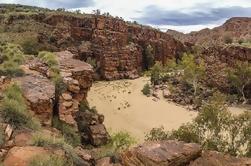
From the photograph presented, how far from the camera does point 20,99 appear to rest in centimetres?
1716

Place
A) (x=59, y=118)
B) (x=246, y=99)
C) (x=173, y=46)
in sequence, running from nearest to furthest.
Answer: (x=59, y=118)
(x=246, y=99)
(x=173, y=46)

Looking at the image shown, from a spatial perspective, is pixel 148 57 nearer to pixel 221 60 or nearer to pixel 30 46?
pixel 221 60

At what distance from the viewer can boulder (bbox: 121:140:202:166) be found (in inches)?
460

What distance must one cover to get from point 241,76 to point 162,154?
34532mm

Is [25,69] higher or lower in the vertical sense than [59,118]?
higher

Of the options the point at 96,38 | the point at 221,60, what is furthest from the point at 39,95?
the point at 96,38

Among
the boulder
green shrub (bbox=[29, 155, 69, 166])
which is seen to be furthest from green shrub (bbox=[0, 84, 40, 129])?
the boulder

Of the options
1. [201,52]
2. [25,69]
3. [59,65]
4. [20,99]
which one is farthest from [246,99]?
[20,99]

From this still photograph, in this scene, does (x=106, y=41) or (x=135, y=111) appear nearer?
(x=135, y=111)

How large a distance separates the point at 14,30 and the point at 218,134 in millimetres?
44591

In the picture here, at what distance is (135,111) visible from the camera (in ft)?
130

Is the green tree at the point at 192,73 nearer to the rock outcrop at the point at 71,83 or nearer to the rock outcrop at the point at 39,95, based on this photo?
the rock outcrop at the point at 71,83

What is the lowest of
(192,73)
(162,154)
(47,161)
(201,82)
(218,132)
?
(201,82)

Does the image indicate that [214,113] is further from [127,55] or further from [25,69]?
[127,55]
